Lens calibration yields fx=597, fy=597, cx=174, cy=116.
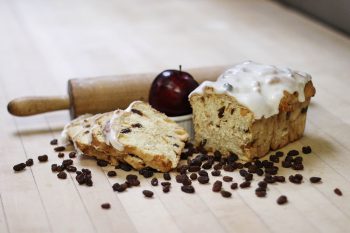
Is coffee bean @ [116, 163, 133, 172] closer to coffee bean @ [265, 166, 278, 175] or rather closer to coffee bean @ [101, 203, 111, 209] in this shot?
coffee bean @ [101, 203, 111, 209]

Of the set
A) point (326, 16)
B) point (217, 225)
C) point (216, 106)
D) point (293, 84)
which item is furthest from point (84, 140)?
point (326, 16)

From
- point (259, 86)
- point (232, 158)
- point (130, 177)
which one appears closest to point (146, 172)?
point (130, 177)

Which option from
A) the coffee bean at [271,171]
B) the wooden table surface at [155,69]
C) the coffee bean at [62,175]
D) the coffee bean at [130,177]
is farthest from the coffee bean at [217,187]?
the coffee bean at [62,175]

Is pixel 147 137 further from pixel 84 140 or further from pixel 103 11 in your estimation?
pixel 103 11

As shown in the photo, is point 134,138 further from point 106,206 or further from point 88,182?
point 106,206

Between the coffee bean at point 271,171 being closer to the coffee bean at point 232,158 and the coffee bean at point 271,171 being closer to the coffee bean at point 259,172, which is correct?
the coffee bean at point 259,172

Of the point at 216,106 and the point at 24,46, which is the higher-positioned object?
the point at 216,106

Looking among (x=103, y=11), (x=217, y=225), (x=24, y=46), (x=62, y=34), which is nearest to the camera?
(x=217, y=225)

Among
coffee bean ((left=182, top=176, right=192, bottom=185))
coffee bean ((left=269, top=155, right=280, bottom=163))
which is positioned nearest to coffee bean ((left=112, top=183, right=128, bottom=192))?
coffee bean ((left=182, top=176, right=192, bottom=185))
